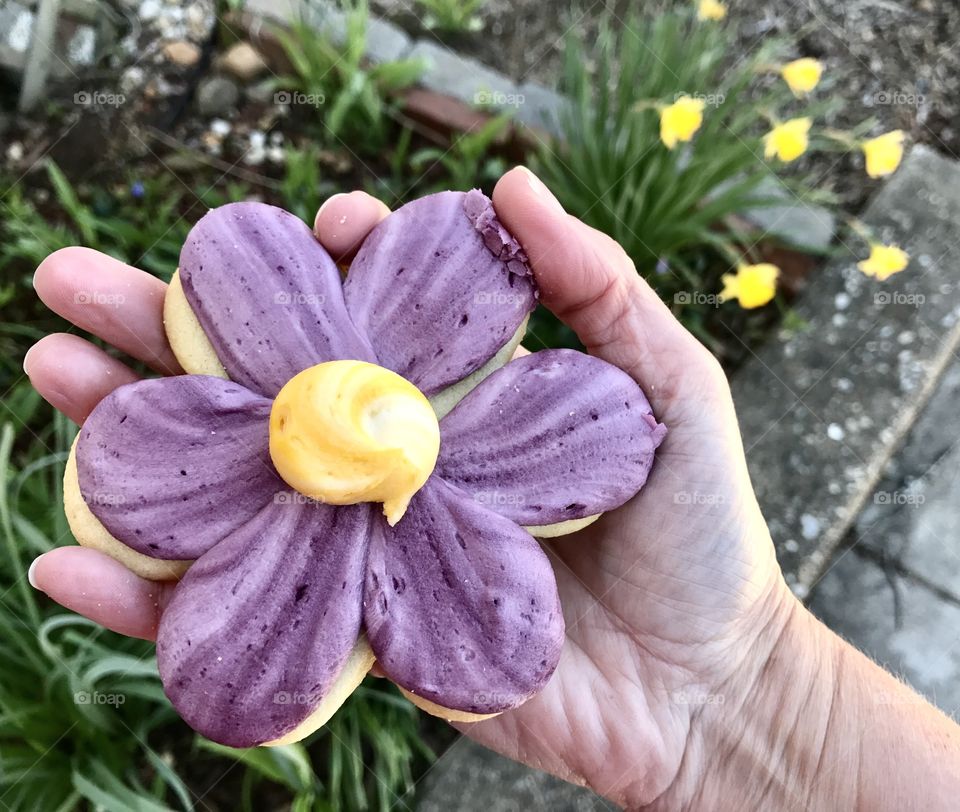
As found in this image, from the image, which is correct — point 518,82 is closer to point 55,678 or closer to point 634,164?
point 634,164

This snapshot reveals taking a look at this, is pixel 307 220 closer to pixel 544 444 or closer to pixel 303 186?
pixel 303 186

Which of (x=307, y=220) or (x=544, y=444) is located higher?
(x=544, y=444)

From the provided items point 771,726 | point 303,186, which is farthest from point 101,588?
point 303,186

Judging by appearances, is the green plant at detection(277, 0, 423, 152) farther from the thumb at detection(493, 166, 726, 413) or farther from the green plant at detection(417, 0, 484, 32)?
the thumb at detection(493, 166, 726, 413)

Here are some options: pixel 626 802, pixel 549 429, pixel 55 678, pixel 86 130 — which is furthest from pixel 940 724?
pixel 86 130

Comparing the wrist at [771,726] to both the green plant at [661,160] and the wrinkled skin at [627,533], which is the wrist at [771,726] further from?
the green plant at [661,160]

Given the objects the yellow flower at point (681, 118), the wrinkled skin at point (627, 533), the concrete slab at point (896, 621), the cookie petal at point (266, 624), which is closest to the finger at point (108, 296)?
the wrinkled skin at point (627, 533)
